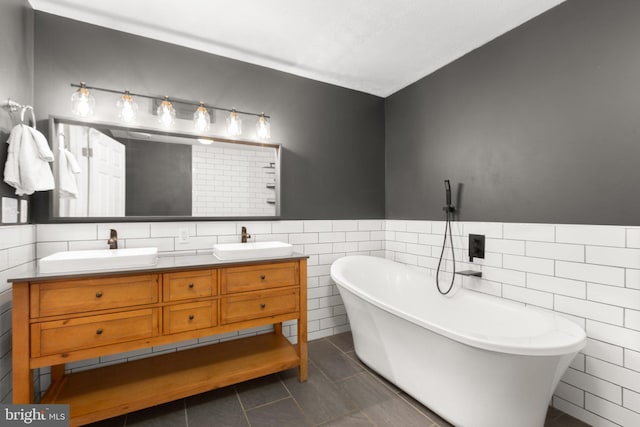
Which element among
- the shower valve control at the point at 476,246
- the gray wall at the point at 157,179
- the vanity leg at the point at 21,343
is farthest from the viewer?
the shower valve control at the point at 476,246

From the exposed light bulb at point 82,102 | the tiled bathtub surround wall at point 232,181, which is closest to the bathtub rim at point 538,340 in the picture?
the tiled bathtub surround wall at point 232,181

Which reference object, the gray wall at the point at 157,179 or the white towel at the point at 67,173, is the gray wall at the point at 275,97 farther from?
the gray wall at the point at 157,179

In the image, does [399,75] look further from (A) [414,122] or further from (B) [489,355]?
(B) [489,355]

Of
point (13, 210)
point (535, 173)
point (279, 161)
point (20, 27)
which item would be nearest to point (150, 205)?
point (13, 210)

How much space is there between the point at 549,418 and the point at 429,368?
2.60 feet

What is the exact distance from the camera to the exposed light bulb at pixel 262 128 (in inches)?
99.7

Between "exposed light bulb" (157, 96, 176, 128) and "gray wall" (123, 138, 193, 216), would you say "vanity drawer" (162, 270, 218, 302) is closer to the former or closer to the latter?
"gray wall" (123, 138, 193, 216)

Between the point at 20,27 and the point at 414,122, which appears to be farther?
the point at 414,122

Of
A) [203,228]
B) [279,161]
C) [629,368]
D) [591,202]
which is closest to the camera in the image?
[629,368]

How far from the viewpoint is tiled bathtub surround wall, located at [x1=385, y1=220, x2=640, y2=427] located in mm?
1556

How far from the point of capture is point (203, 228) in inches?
92.5

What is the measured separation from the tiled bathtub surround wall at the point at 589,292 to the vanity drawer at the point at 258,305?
4.99ft

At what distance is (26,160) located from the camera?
160 cm

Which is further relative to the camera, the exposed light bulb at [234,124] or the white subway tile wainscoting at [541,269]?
the exposed light bulb at [234,124]
